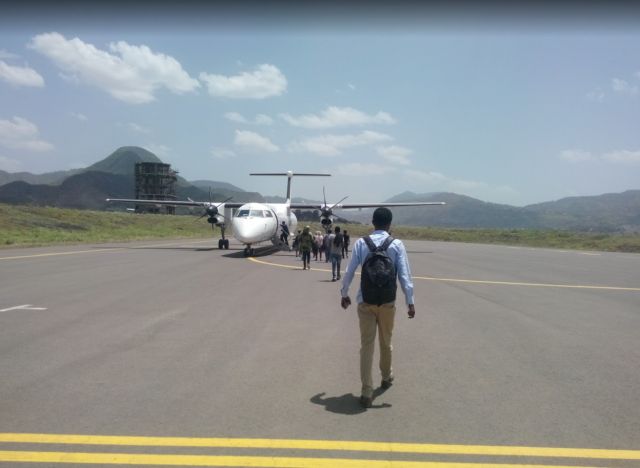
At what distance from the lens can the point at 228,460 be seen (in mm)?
3955

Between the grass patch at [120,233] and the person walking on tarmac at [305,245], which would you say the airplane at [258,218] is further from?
the grass patch at [120,233]

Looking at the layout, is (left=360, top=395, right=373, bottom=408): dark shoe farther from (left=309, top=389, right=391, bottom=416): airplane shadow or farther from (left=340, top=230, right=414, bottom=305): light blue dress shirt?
(left=340, top=230, right=414, bottom=305): light blue dress shirt

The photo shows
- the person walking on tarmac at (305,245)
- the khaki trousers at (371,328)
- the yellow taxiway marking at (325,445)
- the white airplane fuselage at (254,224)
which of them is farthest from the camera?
the white airplane fuselage at (254,224)

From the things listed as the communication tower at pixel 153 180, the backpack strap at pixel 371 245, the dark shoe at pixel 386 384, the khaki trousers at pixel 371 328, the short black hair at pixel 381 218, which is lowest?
the dark shoe at pixel 386 384

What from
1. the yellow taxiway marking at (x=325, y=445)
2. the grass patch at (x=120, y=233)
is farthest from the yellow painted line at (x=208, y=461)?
the grass patch at (x=120, y=233)

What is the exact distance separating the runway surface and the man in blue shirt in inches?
10.7

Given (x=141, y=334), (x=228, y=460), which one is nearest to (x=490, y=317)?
(x=141, y=334)

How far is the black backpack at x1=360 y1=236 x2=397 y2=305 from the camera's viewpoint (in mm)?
5348

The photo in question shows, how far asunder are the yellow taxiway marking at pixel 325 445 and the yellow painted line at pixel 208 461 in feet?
0.63

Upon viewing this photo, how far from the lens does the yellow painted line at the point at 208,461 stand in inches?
154

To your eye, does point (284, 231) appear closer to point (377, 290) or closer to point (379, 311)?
point (379, 311)

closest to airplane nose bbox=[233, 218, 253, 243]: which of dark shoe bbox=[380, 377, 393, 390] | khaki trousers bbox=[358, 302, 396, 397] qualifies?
dark shoe bbox=[380, 377, 393, 390]

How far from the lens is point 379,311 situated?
547 cm

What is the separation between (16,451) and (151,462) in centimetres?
108
